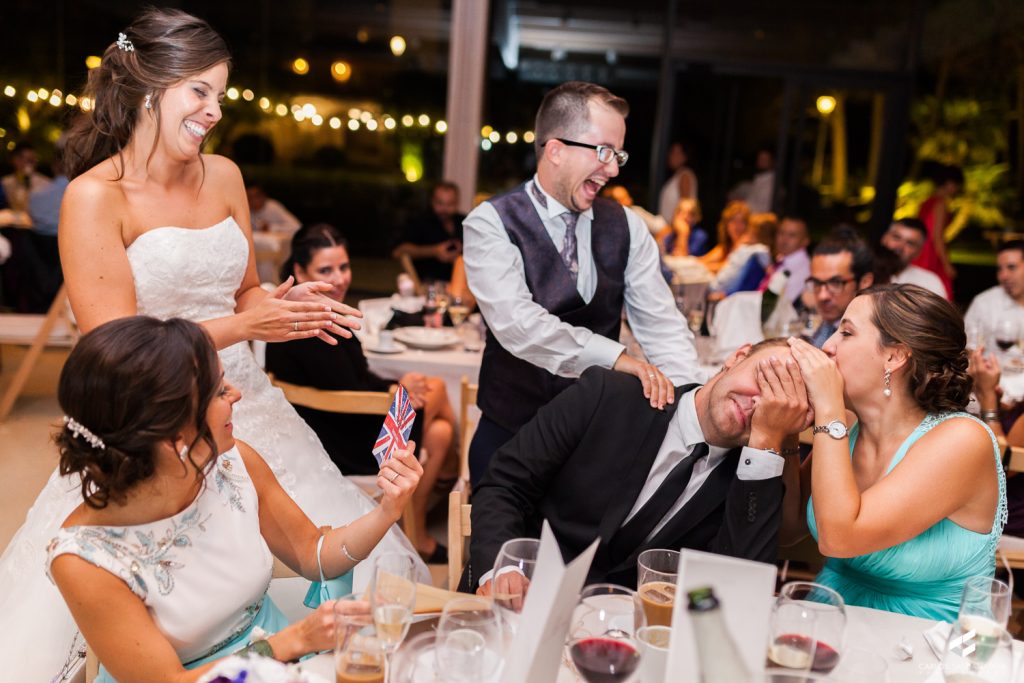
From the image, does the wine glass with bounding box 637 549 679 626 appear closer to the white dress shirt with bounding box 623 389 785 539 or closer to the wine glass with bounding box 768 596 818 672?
the wine glass with bounding box 768 596 818 672

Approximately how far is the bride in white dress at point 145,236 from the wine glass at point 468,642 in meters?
0.81

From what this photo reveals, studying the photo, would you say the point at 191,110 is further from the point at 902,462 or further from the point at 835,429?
the point at 902,462

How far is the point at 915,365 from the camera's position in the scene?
2.04 meters

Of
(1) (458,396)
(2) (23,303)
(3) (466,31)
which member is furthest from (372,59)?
(1) (458,396)

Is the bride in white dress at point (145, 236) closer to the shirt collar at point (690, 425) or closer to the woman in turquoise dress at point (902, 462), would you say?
the shirt collar at point (690, 425)

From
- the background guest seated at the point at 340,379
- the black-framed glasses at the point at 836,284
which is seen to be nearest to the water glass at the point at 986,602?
the background guest seated at the point at 340,379

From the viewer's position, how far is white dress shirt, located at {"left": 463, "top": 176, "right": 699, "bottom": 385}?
2.77 m

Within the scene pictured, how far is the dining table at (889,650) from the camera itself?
1516mm

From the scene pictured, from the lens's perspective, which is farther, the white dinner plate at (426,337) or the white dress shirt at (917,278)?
the white dress shirt at (917,278)

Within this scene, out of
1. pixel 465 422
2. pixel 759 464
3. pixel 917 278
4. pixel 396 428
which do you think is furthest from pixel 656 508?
pixel 917 278

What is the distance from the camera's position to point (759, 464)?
2.01 meters

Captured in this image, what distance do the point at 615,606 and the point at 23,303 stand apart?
7486 mm

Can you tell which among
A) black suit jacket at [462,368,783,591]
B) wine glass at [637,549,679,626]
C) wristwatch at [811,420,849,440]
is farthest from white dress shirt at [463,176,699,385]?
wine glass at [637,549,679,626]

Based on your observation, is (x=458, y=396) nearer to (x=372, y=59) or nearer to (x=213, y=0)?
(x=372, y=59)
